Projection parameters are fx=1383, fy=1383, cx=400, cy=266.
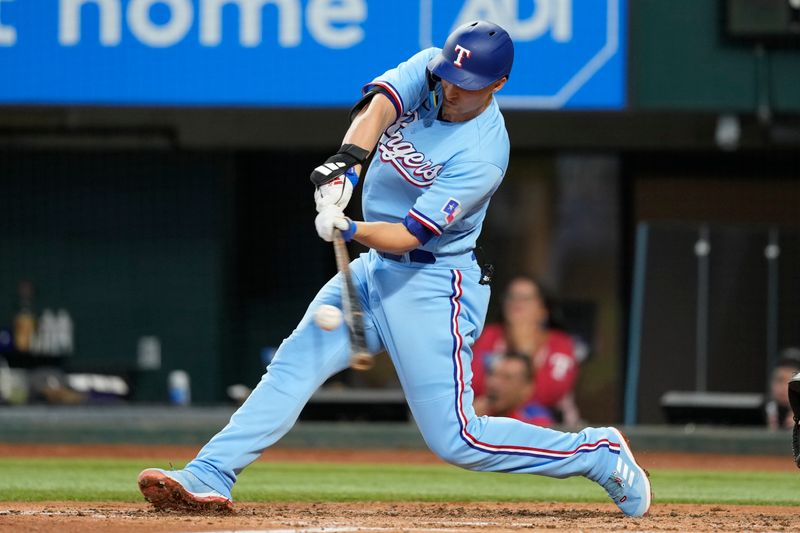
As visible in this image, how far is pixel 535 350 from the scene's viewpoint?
9.30m

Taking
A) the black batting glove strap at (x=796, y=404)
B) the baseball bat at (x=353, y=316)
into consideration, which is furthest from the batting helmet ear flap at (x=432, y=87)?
the black batting glove strap at (x=796, y=404)

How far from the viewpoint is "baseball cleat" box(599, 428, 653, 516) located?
14.8ft

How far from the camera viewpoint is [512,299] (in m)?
9.40

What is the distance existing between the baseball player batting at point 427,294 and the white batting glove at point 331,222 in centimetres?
12

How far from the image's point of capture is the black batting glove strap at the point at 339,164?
4.10m

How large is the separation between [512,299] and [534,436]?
4975 millimetres

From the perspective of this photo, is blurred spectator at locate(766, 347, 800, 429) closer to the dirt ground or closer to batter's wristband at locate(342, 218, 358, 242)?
the dirt ground

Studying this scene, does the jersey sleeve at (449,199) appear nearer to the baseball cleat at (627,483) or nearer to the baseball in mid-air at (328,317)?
the baseball in mid-air at (328,317)

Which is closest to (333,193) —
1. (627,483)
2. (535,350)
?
(627,483)

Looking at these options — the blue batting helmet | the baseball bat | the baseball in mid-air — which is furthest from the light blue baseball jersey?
the baseball in mid-air

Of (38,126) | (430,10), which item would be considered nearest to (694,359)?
(430,10)

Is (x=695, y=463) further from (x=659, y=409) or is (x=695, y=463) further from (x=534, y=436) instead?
(x=534, y=436)

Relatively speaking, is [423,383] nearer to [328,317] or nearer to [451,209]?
[328,317]

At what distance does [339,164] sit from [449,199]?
1.17 ft
